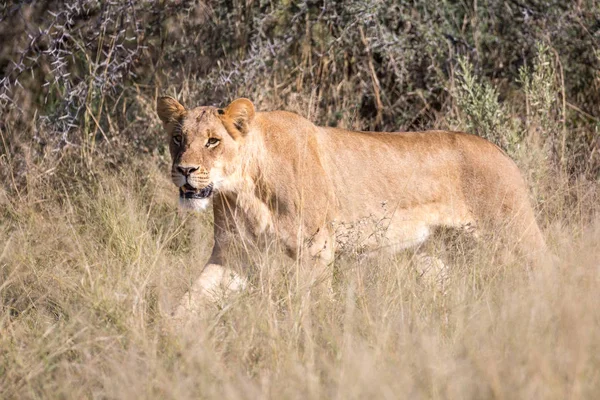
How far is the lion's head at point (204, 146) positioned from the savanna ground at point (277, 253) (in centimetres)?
48

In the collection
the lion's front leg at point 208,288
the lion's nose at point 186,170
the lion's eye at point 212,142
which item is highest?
the lion's eye at point 212,142

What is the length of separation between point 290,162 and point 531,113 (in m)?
2.89

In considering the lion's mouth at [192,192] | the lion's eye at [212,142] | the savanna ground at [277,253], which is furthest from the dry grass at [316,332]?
the lion's eye at [212,142]

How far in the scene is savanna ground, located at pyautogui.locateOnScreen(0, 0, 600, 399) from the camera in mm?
3209

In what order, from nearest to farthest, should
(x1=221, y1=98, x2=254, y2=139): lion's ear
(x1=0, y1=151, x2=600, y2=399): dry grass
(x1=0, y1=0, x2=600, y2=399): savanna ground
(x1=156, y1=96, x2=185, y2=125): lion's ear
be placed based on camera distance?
(x1=0, y1=151, x2=600, y2=399): dry grass → (x1=0, y1=0, x2=600, y2=399): savanna ground → (x1=221, y1=98, x2=254, y2=139): lion's ear → (x1=156, y1=96, x2=185, y2=125): lion's ear

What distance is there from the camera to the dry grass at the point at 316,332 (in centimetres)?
299

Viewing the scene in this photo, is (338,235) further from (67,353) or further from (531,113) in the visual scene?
(531,113)

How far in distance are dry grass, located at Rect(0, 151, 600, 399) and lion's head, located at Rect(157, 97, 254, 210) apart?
1.55 ft

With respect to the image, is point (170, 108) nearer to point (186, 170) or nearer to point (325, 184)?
point (186, 170)

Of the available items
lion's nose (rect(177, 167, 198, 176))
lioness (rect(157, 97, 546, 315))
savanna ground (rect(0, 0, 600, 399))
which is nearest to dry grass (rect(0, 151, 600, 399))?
savanna ground (rect(0, 0, 600, 399))

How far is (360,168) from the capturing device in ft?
17.6

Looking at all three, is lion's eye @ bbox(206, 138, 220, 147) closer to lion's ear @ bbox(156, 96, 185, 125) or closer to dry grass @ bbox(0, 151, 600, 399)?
lion's ear @ bbox(156, 96, 185, 125)

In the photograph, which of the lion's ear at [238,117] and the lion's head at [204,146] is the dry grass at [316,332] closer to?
the lion's head at [204,146]

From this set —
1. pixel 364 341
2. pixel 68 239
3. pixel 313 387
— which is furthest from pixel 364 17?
pixel 313 387
